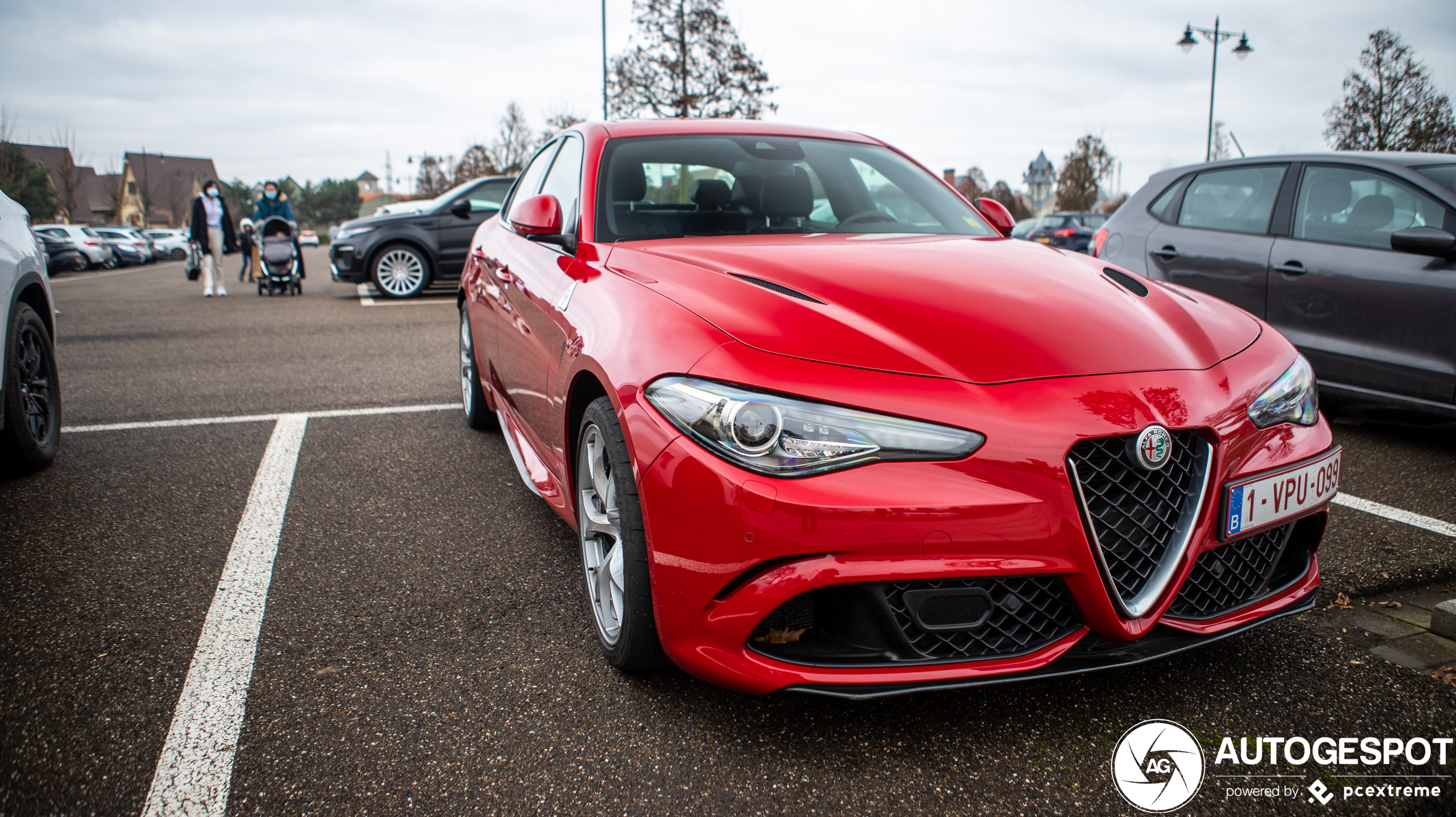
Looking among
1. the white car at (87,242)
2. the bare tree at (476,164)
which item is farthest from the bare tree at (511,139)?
the white car at (87,242)

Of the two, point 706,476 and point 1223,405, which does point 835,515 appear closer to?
point 706,476

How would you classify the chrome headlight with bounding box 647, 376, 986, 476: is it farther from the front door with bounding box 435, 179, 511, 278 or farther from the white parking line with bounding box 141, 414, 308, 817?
the front door with bounding box 435, 179, 511, 278

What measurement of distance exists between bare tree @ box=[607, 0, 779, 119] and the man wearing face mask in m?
13.5

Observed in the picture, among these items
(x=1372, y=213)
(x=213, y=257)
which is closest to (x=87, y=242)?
(x=213, y=257)

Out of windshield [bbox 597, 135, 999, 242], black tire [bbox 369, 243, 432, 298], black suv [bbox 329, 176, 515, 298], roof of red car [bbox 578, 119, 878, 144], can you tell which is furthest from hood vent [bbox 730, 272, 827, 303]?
black tire [bbox 369, 243, 432, 298]

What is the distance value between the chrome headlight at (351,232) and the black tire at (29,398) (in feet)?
26.5

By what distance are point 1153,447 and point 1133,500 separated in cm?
11

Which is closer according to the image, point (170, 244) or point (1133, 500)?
point (1133, 500)

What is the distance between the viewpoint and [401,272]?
1234 cm

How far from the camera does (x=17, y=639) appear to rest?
99.0 inches

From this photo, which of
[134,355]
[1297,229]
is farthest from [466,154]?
[1297,229]

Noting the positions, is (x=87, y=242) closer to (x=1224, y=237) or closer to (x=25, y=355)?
(x=25, y=355)

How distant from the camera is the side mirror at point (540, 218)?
294 cm

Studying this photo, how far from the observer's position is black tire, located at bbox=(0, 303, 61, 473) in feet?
12.3
